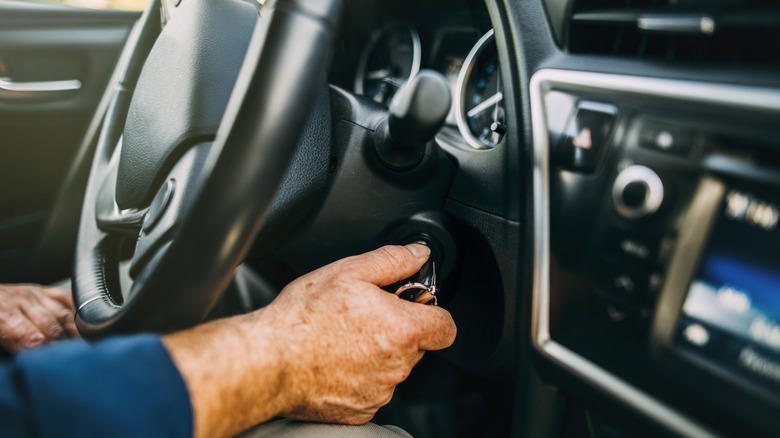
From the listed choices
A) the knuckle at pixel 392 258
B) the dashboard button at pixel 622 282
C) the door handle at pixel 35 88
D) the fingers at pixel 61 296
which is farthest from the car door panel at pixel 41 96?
the dashboard button at pixel 622 282

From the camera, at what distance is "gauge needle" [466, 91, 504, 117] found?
96 cm

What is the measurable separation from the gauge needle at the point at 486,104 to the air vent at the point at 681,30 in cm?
25

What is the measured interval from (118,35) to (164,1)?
3.34ft

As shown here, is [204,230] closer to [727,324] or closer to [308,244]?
[308,244]

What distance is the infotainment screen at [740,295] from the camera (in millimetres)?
501

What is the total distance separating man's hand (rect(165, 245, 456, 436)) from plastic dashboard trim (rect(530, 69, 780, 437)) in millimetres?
155

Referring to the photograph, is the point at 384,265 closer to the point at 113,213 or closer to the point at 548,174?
the point at 548,174

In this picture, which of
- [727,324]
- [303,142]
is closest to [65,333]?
[303,142]

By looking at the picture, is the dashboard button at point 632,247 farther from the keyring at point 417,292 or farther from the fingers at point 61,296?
the fingers at point 61,296

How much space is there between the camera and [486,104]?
3.30 feet

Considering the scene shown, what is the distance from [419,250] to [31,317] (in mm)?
733

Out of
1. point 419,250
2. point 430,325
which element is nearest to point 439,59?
point 419,250

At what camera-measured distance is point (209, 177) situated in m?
0.52

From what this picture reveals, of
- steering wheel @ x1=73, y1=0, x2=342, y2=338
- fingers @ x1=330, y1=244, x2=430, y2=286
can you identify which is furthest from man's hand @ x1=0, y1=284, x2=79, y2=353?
fingers @ x1=330, y1=244, x2=430, y2=286
